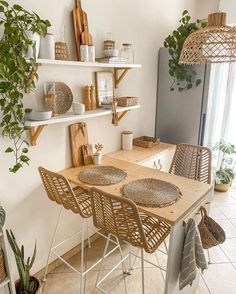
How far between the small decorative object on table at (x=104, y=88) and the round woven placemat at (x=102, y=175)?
58cm

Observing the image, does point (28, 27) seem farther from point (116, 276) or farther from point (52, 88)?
point (116, 276)

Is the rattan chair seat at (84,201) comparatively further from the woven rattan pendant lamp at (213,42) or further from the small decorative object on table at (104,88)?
the woven rattan pendant lamp at (213,42)

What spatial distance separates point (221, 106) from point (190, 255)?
2.36 m

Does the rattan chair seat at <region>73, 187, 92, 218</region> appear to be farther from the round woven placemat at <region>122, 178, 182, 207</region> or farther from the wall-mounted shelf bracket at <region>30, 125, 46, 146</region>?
the wall-mounted shelf bracket at <region>30, 125, 46, 146</region>

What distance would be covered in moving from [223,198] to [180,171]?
138cm

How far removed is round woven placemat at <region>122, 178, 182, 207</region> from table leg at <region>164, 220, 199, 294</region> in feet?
0.53

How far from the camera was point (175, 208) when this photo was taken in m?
1.42

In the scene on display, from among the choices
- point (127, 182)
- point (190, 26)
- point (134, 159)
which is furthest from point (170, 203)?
point (190, 26)

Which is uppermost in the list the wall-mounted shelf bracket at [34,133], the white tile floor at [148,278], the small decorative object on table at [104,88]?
the small decorative object on table at [104,88]

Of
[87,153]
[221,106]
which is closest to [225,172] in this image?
[221,106]

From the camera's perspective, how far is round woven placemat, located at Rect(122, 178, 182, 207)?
1.48 m

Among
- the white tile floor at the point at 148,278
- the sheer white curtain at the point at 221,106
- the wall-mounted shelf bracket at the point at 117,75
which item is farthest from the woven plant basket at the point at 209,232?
the sheer white curtain at the point at 221,106

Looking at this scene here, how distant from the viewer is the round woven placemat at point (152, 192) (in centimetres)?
148

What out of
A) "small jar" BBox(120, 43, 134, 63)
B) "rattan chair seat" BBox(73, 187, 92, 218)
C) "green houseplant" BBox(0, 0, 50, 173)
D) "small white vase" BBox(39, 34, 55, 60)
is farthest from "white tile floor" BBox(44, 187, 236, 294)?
"small jar" BBox(120, 43, 134, 63)
